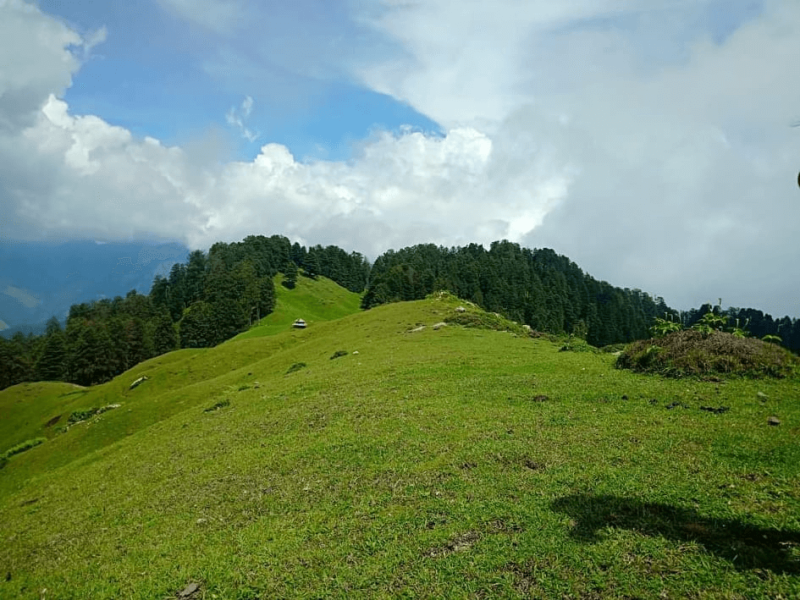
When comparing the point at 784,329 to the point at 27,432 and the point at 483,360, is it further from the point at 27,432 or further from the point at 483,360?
the point at 27,432

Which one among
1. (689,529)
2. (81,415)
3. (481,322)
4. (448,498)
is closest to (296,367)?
(481,322)

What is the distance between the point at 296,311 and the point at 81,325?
57930 mm

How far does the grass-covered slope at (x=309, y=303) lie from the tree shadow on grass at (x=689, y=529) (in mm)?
111967

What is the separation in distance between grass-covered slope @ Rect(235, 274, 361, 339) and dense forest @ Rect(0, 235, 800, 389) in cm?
477

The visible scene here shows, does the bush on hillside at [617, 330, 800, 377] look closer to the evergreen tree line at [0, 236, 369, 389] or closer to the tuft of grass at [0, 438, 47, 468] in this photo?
the tuft of grass at [0, 438, 47, 468]

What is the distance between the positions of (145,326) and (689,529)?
133 m

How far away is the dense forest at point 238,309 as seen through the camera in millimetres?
108688

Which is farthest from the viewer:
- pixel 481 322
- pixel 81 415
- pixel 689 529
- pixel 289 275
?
pixel 289 275

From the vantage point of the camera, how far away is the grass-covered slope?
13561cm

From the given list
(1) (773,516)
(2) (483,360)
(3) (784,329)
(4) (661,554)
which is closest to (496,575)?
(4) (661,554)

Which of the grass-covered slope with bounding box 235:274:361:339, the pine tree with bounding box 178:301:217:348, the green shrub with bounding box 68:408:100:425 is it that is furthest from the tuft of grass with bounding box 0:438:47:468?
the pine tree with bounding box 178:301:217:348

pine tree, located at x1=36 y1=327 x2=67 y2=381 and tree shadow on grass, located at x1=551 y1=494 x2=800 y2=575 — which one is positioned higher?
pine tree, located at x1=36 y1=327 x2=67 y2=381

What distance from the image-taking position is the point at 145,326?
120 m

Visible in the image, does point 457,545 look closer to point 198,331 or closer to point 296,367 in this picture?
point 296,367
